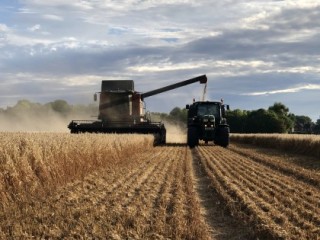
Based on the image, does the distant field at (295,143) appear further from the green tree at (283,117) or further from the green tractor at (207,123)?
the green tree at (283,117)

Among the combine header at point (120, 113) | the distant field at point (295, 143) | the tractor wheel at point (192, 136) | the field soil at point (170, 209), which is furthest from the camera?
the tractor wheel at point (192, 136)

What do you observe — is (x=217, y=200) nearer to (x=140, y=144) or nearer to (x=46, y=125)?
(x=140, y=144)

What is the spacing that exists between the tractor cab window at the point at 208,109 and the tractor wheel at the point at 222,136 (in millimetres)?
1048

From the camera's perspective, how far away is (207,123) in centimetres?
3023

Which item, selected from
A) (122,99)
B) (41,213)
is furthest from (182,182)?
(122,99)

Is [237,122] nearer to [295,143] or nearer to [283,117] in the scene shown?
[283,117]

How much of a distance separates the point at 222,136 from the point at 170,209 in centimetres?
2270

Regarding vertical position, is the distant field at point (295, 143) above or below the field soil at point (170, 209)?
above

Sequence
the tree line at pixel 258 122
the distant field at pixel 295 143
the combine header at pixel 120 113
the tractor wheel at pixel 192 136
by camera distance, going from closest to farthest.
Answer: the distant field at pixel 295 143 < the combine header at pixel 120 113 < the tractor wheel at pixel 192 136 < the tree line at pixel 258 122

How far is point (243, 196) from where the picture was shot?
10.1 metres

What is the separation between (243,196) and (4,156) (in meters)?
4.81

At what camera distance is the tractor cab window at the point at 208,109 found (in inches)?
1230

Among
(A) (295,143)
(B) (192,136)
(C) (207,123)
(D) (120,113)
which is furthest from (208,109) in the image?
(A) (295,143)

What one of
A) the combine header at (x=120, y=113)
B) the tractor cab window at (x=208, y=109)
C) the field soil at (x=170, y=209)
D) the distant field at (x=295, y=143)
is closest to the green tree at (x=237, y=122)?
the distant field at (x=295, y=143)
